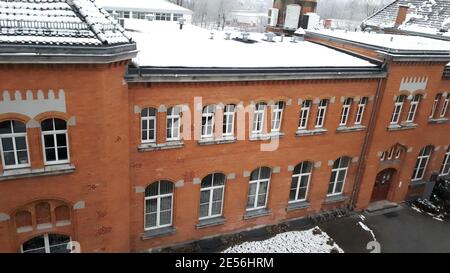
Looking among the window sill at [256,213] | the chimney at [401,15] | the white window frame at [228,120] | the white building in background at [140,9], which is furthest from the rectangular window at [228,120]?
the white building in background at [140,9]

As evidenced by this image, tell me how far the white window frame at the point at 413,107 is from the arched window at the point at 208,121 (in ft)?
38.1

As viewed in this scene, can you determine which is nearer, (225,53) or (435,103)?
(225,53)

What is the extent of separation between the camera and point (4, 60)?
34.1 feet

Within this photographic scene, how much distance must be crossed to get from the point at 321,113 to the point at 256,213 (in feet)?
19.3

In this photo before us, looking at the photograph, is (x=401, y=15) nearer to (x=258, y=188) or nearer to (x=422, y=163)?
(x=422, y=163)

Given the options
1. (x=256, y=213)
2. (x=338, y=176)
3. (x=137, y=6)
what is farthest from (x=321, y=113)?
(x=137, y=6)

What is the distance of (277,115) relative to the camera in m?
16.9

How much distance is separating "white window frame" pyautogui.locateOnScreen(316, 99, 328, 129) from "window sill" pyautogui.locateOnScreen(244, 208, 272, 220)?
4943mm

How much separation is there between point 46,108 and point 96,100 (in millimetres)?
1532

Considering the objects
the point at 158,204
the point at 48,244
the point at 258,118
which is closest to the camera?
the point at 48,244

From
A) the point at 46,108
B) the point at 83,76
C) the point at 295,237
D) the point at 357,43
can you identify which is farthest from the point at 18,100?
the point at 357,43

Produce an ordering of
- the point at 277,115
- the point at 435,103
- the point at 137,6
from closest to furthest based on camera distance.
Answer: the point at 277,115
the point at 435,103
the point at 137,6

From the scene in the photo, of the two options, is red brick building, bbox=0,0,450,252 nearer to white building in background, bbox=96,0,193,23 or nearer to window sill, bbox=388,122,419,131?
window sill, bbox=388,122,419,131

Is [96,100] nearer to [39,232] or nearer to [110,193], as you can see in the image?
[110,193]
